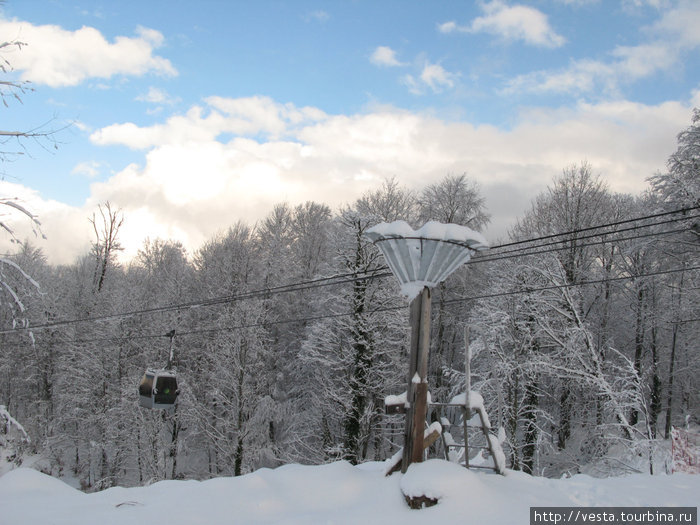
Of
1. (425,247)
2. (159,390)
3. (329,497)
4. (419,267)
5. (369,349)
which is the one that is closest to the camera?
(329,497)

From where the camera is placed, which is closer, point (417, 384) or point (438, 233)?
point (438, 233)

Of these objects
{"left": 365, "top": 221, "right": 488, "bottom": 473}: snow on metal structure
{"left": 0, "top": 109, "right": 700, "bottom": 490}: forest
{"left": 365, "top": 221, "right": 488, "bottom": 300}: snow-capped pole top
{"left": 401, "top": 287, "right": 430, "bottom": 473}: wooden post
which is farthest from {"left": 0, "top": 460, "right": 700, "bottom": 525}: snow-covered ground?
{"left": 0, "top": 109, "right": 700, "bottom": 490}: forest

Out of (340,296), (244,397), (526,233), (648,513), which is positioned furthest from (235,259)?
(648,513)

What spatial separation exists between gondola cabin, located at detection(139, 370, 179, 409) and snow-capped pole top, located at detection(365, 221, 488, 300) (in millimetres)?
8212

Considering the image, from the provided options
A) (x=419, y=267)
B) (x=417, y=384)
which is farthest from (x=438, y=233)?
(x=417, y=384)

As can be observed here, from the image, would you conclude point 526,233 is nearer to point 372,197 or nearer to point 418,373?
point 372,197

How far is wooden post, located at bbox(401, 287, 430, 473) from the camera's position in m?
5.96

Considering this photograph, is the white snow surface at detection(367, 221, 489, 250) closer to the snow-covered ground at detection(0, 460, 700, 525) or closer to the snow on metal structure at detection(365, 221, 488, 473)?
the snow on metal structure at detection(365, 221, 488, 473)

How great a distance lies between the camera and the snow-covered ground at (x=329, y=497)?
502 centimetres

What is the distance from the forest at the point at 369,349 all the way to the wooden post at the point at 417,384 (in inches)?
209

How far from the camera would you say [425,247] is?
5844 millimetres

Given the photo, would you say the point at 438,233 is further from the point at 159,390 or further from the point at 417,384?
the point at 159,390

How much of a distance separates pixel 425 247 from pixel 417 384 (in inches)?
73.0

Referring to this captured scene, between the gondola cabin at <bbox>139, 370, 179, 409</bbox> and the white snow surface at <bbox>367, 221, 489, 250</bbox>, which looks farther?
the gondola cabin at <bbox>139, 370, 179, 409</bbox>
